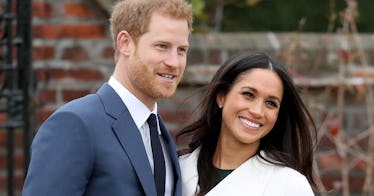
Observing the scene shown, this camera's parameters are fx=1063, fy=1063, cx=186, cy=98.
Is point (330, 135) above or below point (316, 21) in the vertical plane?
below

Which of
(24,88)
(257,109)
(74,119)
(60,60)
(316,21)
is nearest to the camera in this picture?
(74,119)

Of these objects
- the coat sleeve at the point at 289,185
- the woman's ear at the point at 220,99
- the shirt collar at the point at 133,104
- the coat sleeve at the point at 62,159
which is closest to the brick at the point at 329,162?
the woman's ear at the point at 220,99

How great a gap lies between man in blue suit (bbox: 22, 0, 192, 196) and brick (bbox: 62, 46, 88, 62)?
213 cm

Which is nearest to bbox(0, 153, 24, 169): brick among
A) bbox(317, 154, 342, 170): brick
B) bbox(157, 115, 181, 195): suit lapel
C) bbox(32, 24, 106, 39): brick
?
bbox(32, 24, 106, 39): brick

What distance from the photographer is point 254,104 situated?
398 cm

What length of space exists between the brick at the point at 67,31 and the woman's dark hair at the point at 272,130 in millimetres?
1722

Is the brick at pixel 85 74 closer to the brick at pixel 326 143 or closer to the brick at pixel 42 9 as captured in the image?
the brick at pixel 42 9

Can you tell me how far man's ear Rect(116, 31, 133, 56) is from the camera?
368cm

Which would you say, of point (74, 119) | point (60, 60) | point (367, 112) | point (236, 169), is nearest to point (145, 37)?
point (74, 119)

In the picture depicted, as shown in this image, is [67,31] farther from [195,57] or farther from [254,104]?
[254,104]

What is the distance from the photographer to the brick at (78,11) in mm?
5812

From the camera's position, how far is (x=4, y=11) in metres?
5.44

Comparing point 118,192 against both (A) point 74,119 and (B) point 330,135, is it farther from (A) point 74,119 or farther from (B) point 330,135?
(B) point 330,135

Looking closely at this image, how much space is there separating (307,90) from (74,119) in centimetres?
274
